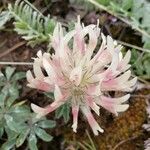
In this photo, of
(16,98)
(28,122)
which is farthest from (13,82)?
(28,122)

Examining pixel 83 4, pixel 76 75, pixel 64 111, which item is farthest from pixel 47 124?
pixel 83 4

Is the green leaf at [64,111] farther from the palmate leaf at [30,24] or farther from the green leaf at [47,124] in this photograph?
the palmate leaf at [30,24]

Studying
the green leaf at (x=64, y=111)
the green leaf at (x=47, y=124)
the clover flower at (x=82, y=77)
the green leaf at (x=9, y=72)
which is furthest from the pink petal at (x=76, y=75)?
the green leaf at (x=9, y=72)

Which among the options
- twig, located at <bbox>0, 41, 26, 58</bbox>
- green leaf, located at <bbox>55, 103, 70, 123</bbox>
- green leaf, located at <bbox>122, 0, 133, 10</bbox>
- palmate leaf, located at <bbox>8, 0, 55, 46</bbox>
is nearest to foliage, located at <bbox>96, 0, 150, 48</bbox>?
green leaf, located at <bbox>122, 0, 133, 10</bbox>

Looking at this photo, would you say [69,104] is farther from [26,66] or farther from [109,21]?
[109,21]

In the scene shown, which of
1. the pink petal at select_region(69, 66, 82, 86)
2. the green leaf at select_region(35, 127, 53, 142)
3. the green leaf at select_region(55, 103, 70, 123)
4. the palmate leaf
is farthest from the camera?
the palmate leaf

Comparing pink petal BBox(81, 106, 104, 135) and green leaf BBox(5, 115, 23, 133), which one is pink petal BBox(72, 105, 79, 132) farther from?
green leaf BBox(5, 115, 23, 133)
